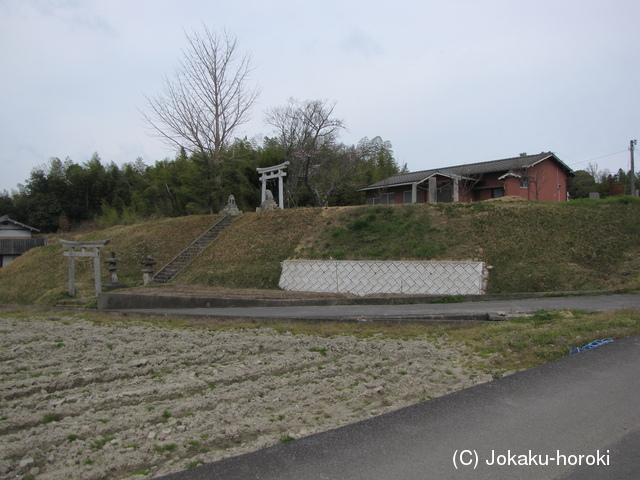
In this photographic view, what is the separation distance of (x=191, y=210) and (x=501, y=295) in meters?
22.2

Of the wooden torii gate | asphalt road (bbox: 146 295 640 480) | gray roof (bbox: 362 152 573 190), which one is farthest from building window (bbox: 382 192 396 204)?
asphalt road (bbox: 146 295 640 480)

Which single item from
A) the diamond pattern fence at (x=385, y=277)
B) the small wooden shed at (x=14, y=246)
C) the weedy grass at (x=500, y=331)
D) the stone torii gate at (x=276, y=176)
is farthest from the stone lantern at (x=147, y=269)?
the small wooden shed at (x=14, y=246)

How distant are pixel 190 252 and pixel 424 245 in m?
10.2

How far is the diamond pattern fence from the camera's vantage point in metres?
13.2

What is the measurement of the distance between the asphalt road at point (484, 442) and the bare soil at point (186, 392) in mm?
385

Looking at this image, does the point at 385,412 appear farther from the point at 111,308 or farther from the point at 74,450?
the point at 111,308

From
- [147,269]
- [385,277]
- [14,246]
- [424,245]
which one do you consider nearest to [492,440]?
[385,277]

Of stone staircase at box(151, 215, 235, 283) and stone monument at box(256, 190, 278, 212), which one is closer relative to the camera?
stone staircase at box(151, 215, 235, 283)

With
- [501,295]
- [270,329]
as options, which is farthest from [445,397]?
[501,295]

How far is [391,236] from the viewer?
54.9 feet

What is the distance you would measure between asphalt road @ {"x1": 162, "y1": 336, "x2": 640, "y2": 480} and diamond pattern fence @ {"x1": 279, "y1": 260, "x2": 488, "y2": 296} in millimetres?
8541

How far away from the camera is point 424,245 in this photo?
615 inches

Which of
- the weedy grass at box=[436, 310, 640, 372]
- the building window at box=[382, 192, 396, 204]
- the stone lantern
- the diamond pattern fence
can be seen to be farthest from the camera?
the building window at box=[382, 192, 396, 204]

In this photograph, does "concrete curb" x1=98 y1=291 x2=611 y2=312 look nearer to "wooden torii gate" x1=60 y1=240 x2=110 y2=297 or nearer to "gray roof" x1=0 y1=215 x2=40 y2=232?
"wooden torii gate" x1=60 y1=240 x2=110 y2=297
